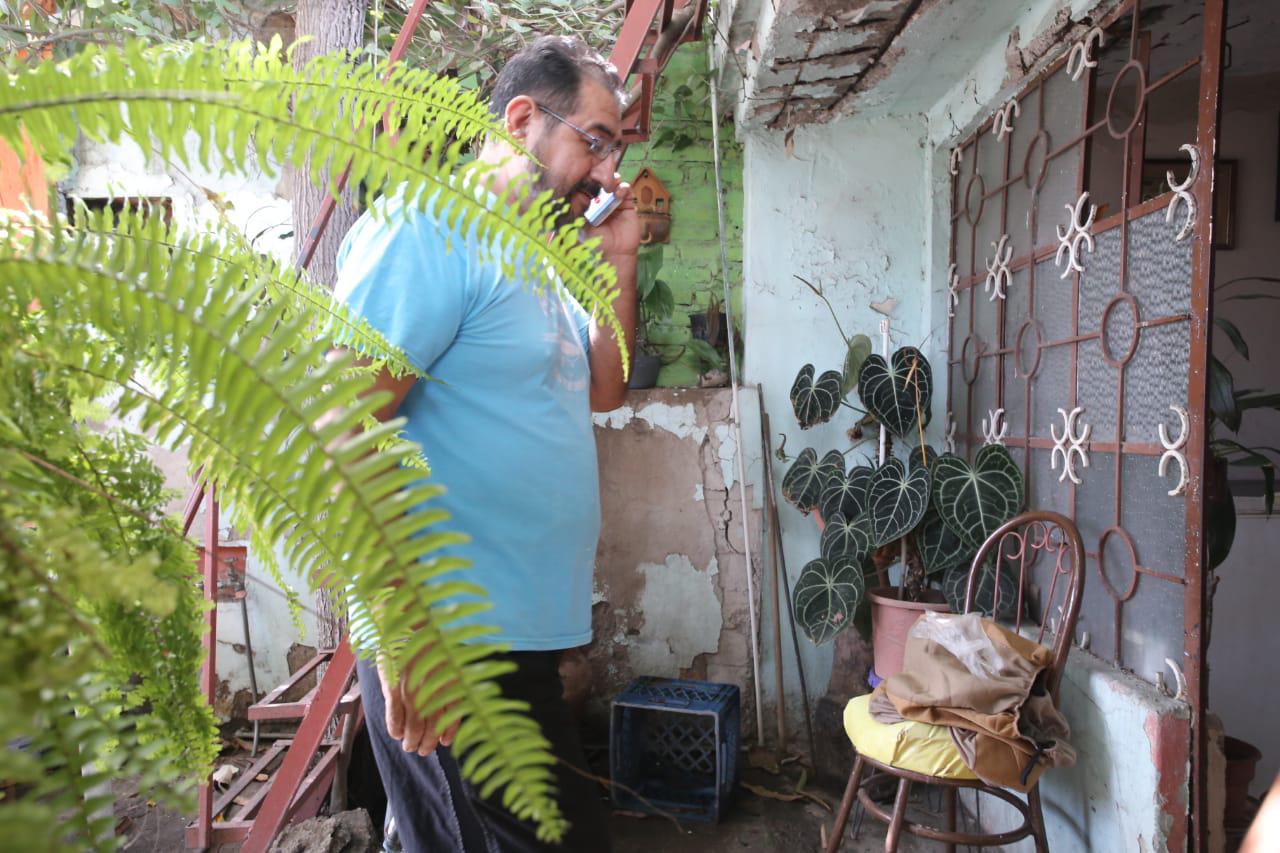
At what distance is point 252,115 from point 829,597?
2.24 metres

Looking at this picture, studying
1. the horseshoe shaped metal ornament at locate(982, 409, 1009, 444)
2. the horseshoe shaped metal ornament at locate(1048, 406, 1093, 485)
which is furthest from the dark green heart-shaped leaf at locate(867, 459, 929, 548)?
the horseshoe shaped metal ornament at locate(1048, 406, 1093, 485)

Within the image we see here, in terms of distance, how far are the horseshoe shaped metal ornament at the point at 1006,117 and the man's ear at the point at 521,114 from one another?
1.67 metres

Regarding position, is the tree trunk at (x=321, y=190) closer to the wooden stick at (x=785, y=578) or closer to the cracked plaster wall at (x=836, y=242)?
the cracked plaster wall at (x=836, y=242)

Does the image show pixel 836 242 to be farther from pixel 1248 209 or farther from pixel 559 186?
pixel 1248 209

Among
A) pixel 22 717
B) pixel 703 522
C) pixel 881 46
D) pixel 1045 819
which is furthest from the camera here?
pixel 703 522

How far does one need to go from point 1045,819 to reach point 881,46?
80.0 inches

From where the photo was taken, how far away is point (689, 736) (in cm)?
265

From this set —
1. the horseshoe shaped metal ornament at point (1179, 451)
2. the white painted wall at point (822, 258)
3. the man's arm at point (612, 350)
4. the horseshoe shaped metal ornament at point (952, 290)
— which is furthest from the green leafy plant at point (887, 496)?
the man's arm at point (612, 350)

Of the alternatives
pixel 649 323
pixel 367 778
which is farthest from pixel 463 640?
pixel 649 323

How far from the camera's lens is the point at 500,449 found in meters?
1.02

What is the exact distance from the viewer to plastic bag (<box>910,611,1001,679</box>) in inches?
65.9

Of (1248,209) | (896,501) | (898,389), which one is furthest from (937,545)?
(1248,209)

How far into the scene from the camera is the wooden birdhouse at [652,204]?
10.1 ft

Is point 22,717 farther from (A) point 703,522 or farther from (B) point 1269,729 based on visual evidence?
(B) point 1269,729
